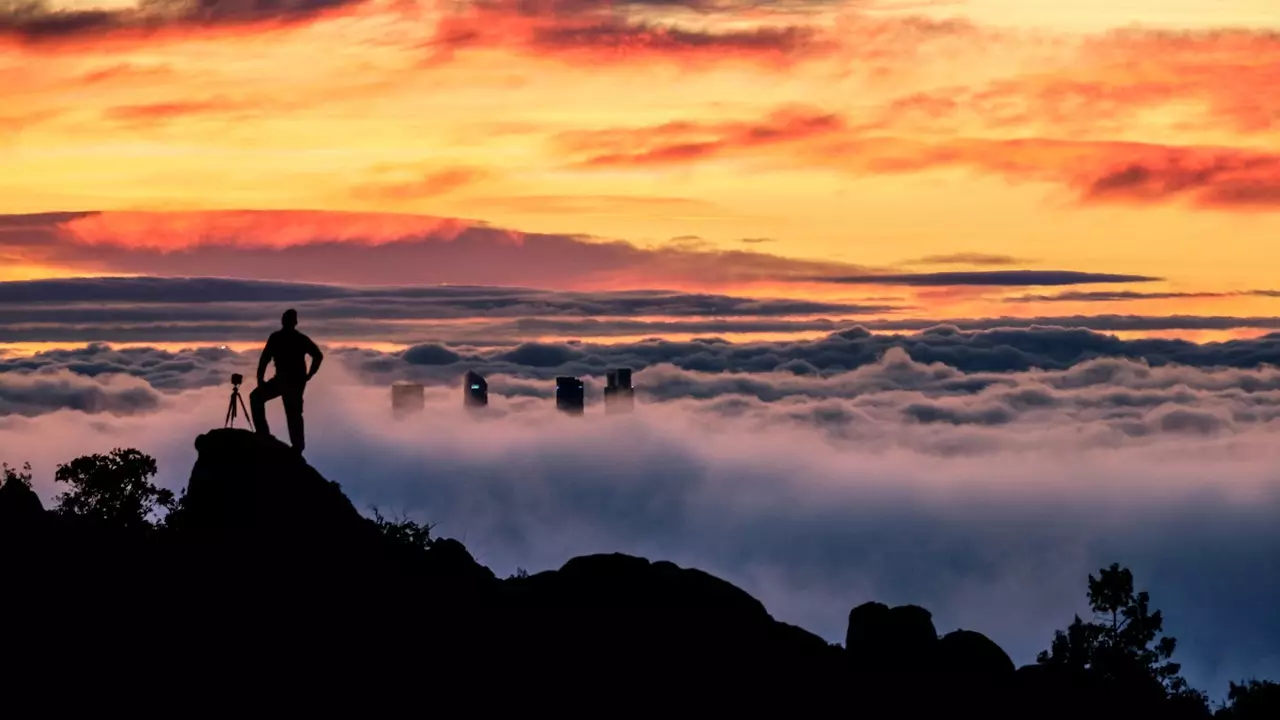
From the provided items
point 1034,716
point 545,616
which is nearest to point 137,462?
point 545,616

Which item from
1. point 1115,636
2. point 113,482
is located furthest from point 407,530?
point 1115,636

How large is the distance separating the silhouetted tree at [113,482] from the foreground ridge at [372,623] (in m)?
38.7

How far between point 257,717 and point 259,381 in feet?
25.6

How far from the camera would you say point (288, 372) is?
4403 centimetres

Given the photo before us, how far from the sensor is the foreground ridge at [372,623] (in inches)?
1735

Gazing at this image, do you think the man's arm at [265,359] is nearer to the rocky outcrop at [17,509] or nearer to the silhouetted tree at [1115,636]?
the rocky outcrop at [17,509]

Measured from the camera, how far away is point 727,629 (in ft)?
167

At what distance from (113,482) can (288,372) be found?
47.2 meters

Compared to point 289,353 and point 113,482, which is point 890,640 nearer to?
point 289,353

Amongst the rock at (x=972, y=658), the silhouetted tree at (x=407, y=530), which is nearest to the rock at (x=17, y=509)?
the silhouetted tree at (x=407, y=530)

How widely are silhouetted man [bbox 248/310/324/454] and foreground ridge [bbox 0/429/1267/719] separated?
33.5 inches

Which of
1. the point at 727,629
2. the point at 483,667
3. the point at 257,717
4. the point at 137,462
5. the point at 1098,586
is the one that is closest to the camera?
the point at 257,717

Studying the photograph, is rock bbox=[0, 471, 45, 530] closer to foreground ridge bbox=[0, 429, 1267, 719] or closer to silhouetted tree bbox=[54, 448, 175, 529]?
foreground ridge bbox=[0, 429, 1267, 719]

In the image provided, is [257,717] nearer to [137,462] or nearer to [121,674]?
[121,674]
